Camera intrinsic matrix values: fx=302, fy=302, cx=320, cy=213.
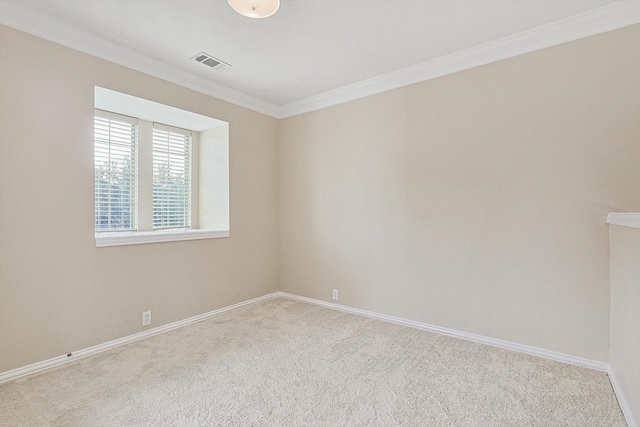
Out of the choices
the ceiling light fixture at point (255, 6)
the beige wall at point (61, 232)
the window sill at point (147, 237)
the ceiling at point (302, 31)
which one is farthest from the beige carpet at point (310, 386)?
the ceiling at point (302, 31)

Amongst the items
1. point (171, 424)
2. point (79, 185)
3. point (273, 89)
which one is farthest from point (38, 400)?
point (273, 89)

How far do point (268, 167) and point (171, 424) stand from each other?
121 inches

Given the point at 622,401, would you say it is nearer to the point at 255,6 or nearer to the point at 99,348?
the point at 255,6

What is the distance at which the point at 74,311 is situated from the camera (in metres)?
2.44

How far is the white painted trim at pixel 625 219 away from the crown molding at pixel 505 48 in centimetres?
138

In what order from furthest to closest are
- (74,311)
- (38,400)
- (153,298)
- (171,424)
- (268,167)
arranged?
(268,167)
(153,298)
(74,311)
(38,400)
(171,424)

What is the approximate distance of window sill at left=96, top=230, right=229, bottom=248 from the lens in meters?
2.66

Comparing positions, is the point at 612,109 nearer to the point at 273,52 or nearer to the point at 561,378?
the point at 561,378

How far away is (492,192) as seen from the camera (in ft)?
8.78

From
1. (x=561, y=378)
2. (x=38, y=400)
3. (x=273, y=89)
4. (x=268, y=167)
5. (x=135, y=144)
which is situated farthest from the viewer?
(x=268, y=167)

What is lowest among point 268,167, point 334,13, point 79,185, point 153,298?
point 153,298

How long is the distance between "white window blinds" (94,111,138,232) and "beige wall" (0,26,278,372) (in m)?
0.54

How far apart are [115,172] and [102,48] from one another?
116 centimetres

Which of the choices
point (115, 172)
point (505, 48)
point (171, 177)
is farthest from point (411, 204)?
point (115, 172)
